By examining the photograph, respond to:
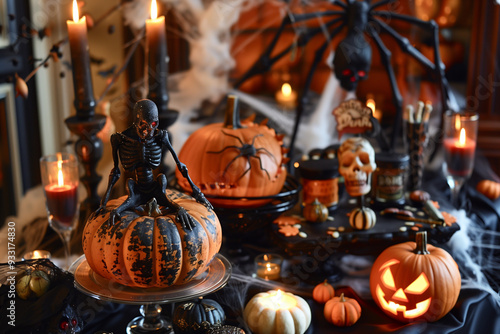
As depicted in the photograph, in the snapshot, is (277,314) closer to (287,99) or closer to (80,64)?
(80,64)

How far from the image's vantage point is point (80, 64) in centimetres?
123

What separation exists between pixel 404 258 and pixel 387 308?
0.34 ft

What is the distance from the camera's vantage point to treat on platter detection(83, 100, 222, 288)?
2.84 ft

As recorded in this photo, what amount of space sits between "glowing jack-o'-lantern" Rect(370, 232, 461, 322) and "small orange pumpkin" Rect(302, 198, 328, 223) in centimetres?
19

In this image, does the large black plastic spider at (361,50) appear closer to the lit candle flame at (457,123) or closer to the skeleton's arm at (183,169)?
the lit candle flame at (457,123)

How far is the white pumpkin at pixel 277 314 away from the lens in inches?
39.1

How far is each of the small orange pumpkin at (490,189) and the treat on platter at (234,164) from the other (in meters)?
0.70

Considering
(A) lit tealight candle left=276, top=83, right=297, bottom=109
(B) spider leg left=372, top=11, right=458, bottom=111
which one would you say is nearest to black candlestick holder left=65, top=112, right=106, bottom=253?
(B) spider leg left=372, top=11, right=458, bottom=111

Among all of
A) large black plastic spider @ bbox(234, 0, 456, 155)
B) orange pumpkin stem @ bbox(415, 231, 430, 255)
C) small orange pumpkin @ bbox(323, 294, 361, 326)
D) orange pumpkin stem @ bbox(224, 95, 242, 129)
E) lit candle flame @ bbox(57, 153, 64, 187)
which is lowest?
small orange pumpkin @ bbox(323, 294, 361, 326)

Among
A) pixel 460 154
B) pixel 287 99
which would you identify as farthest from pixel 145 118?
pixel 287 99

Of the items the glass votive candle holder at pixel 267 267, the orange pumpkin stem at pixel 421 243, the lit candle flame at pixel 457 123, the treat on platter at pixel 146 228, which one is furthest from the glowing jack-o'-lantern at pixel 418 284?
the lit candle flame at pixel 457 123

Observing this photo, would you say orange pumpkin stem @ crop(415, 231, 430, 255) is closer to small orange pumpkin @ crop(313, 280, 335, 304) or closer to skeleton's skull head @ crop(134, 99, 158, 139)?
small orange pumpkin @ crop(313, 280, 335, 304)

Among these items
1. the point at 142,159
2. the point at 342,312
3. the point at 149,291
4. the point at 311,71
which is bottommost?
the point at 342,312

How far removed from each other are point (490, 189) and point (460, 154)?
26 centimetres
